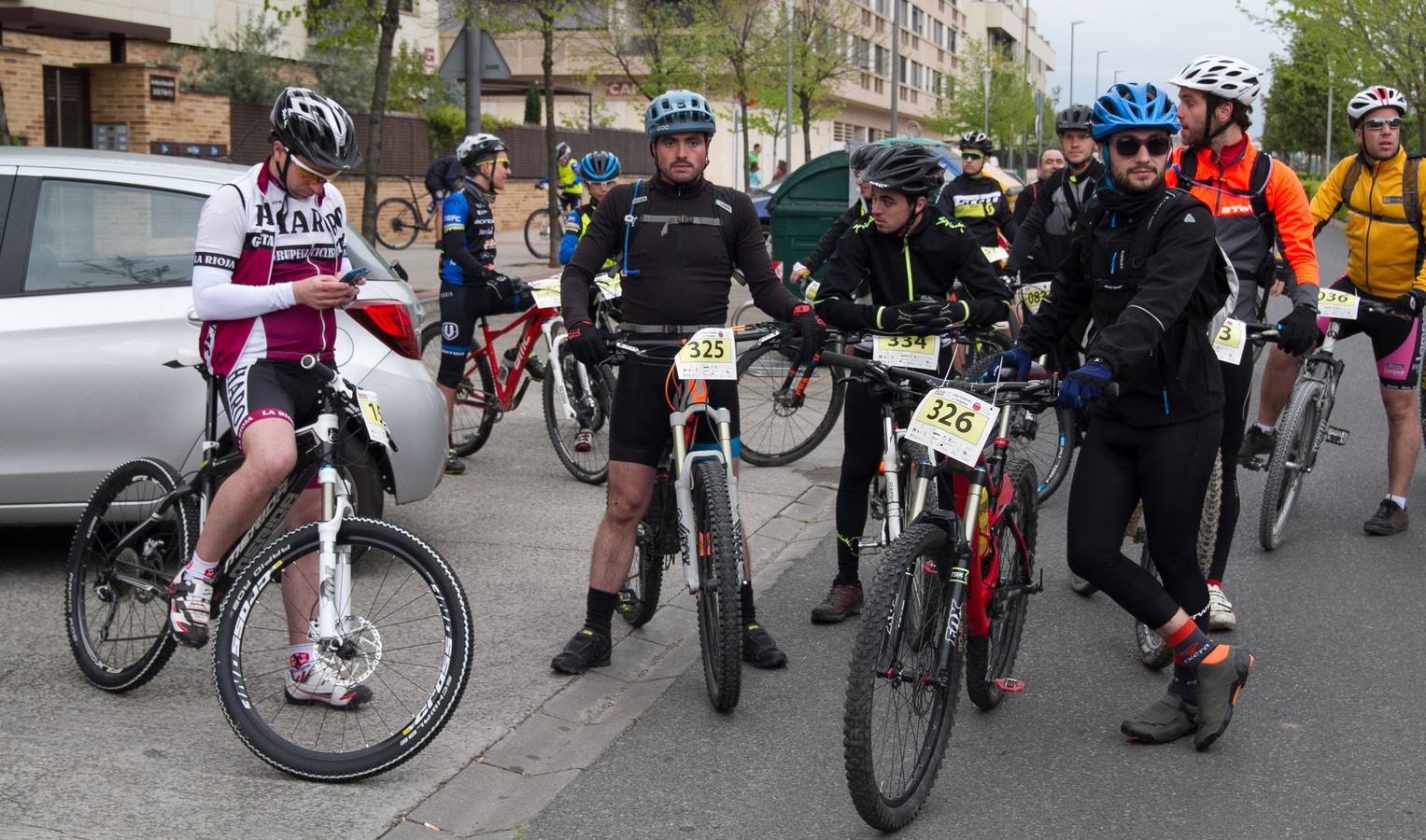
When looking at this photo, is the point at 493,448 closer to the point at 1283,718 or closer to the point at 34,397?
the point at 34,397

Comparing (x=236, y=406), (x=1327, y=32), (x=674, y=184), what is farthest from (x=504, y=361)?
(x=1327, y=32)

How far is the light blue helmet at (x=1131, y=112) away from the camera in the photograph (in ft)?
14.4

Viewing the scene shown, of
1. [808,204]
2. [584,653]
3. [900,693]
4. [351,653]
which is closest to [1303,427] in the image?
[584,653]

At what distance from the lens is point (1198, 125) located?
577cm

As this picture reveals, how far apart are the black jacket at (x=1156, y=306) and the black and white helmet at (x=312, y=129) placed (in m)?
2.26

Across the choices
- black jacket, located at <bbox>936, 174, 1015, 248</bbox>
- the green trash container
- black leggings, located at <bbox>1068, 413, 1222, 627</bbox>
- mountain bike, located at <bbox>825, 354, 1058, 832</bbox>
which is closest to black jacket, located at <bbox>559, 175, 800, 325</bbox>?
mountain bike, located at <bbox>825, 354, 1058, 832</bbox>

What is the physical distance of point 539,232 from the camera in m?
26.6

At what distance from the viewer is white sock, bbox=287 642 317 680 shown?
182 inches

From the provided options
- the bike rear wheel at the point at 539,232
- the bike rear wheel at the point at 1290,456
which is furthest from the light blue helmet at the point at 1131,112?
the bike rear wheel at the point at 539,232

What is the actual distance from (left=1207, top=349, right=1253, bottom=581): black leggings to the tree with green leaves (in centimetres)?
3504

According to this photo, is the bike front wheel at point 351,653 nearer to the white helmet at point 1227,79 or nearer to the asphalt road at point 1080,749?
the asphalt road at point 1080,749

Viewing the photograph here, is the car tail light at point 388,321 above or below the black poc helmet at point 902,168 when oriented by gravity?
below

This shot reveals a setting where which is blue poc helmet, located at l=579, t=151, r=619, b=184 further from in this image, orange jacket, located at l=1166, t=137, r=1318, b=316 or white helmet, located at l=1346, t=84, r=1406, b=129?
orange jacket, located at l=1166, t=137, r=1318, b=316

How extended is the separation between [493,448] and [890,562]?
19.2 ft
